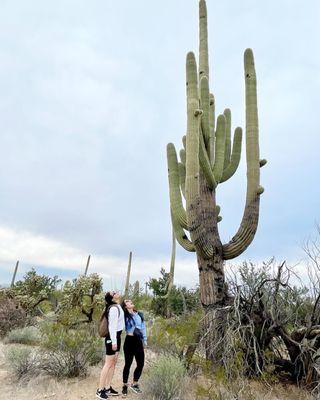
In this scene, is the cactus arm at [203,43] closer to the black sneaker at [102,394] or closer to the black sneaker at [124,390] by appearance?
the black sneaker at [124,390]

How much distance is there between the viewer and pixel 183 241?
7660 mm

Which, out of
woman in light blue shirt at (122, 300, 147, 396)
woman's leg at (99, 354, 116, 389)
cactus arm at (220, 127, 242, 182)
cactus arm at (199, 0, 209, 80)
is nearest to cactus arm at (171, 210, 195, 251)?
cactus arm at (220, 127, 242, 182)

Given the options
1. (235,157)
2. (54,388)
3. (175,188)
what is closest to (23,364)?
(54,388)

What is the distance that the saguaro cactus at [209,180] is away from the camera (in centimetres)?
674

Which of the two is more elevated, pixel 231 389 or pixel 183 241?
pixel 183 241

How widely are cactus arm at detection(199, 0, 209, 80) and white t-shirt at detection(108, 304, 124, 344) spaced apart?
16.9ft

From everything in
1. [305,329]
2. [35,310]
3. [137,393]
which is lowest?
[137,393]

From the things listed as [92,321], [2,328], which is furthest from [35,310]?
[92,321]

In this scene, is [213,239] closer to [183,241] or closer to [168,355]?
[183,241]

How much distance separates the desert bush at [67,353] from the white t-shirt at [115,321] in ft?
4.86

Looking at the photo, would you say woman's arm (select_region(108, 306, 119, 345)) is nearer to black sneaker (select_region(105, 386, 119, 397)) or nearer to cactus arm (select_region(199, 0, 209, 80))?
black sneaker (select_region(105, 386, 119, 397))

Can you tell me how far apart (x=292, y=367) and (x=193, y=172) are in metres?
3.49

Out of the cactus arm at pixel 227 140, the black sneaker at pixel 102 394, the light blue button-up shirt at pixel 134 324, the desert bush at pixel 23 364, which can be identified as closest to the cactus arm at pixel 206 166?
the cactus arm at pixel 227 140

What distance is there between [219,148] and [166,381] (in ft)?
14.6
